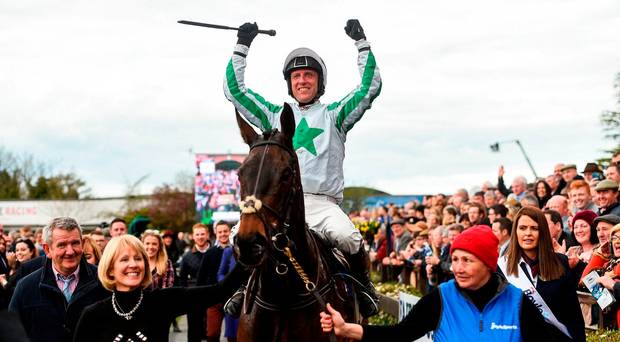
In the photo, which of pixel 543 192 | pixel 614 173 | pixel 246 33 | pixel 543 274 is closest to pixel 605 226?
pixel 543 274

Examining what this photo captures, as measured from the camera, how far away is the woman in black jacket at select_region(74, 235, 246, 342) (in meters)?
5.17

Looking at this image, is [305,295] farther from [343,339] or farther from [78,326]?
[78,326]

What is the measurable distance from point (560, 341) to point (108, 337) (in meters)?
2.70

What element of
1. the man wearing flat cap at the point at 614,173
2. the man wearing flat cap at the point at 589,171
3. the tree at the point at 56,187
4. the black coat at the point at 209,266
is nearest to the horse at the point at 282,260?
the black coat at the point at 209,266

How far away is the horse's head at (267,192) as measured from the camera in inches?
192

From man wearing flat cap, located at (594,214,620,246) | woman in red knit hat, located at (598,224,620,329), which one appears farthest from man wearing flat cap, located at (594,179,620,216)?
woman in red knit hat, located at (598,224,620,329)

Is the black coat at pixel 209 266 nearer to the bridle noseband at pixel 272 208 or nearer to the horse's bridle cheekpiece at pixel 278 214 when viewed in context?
the horse's bridle cheekpiece at pixel 278 214

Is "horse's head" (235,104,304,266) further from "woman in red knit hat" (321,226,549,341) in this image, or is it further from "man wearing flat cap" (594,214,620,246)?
"man wearing flat cap" (594,214,620,246)

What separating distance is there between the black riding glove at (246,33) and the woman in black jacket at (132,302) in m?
2.30

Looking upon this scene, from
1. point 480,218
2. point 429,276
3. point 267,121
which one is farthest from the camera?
point 480,218

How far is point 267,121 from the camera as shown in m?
6.83

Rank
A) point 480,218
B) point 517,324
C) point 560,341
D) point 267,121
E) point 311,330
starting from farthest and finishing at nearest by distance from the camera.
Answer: point 480,218 < point 267,121 < point 311,330 < point 560,341 < point 517,324

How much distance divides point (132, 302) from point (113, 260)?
0.95 ft

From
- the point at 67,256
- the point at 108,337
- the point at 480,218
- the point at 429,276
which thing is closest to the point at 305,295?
the point at 108,337
